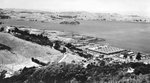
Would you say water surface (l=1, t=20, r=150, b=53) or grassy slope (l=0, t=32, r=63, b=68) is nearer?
grassy slope (l=0, t=32, r=63, b=68)

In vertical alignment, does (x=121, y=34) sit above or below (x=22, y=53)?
below

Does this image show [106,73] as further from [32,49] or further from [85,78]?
[32,49]

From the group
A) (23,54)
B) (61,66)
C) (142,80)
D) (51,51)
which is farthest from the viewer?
(51,51)

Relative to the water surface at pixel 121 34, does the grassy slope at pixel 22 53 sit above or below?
above

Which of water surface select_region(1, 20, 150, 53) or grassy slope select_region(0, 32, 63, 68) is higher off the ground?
grassy slope select_region(0, 32, 63, 68)

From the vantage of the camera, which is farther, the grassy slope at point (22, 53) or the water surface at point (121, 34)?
the water surface at point (121, 34)

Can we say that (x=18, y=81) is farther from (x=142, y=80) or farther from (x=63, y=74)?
(x=142, y=80)

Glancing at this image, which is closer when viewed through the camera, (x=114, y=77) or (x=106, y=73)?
(x=114, y=77)

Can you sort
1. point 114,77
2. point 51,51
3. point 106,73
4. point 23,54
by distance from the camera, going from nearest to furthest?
point 114,77, point 106,73, point 23,54, point 51,51

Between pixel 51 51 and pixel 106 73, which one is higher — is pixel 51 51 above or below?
below

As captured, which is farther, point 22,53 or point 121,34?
point 121,34

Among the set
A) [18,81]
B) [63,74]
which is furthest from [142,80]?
[18,81]
